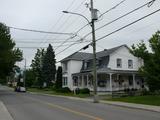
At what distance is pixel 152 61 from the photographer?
33.8m

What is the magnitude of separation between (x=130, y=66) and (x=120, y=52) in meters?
2.93

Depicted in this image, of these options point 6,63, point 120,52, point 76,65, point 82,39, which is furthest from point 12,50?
point 82,39

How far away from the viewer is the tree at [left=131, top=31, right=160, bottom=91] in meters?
33.7

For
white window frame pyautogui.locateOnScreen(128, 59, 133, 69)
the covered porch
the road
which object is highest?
white window frame pyautogui.locateOnScreen(128, 59, 133, 69)

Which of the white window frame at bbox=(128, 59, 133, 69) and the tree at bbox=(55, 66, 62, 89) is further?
the tree at bbox=(55, 66, 62, 89)

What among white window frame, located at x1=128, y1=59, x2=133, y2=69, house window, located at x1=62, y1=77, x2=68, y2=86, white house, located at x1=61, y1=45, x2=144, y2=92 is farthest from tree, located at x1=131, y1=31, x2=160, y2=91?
house window, located at x1=62, y1=77, x2=68, y2=86

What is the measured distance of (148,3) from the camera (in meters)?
22.9

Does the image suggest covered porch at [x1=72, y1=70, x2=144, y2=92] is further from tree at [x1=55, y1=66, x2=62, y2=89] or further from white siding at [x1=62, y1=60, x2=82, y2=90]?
tree at [x1=55, y1=66, x2=62, y2=89]

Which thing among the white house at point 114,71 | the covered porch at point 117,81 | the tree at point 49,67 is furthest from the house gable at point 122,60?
the tree at point 49,67

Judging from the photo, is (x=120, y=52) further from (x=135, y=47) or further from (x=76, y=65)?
(x=135, y=47)

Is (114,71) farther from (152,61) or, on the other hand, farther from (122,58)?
(152,61)

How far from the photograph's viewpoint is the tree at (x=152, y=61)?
33688 mm

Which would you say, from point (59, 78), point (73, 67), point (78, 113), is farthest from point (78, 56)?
point (78, 113)

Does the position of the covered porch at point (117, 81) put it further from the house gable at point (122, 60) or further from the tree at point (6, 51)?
the tree at point (6, 51)
